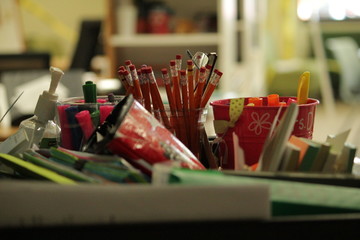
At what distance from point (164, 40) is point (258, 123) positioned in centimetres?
252

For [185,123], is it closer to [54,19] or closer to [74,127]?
[74,127]

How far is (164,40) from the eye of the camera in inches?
125

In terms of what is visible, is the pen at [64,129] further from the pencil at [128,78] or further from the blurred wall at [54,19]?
the blurred wall at [54,19]

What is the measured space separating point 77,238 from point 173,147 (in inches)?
6.9

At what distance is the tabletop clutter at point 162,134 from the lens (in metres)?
0.59

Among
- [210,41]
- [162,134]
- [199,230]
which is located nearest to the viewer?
[199,230]

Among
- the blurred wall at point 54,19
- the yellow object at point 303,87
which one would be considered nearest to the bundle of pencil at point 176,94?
the yellow object at point 303,87

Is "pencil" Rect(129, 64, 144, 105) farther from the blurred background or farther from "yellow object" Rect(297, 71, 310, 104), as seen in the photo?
the blurred background

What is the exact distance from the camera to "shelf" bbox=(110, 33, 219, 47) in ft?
10.3

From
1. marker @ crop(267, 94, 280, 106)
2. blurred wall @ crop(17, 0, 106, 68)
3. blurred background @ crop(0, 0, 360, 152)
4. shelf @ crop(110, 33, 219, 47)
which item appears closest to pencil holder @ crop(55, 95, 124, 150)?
marker @ crop(267, 94, 280, 106)

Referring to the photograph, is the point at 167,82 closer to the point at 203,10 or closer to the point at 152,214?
the point at 152,214

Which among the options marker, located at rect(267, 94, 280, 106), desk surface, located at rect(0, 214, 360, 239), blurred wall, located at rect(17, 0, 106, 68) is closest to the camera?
desk surface, located at rect(0, 214, 360, 239)

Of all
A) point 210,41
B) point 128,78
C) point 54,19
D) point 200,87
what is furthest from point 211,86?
point 54,19

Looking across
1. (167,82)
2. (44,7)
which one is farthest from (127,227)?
(44,7)
